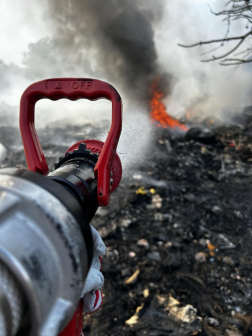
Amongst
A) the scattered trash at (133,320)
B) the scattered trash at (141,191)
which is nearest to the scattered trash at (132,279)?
the scattered trash at (133,320)

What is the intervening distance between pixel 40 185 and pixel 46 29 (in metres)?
7.84

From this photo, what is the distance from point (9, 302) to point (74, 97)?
86cm

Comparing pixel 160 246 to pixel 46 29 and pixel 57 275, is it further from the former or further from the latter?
pixel 46 29

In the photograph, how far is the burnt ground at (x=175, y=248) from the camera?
2.08m

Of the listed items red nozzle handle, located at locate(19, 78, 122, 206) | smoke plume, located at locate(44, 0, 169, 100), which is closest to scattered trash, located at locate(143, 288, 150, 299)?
red nozzle handle, located at locate(19, 78, 122, 206)

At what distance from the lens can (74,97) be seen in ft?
3.47

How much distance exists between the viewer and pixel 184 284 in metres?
2.37

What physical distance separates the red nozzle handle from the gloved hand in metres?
0.18

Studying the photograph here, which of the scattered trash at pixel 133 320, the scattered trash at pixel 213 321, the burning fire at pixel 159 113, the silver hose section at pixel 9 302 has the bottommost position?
the scattered trash at pixel 133 320

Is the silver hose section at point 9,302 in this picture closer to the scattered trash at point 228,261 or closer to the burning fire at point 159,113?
the scattered trash at point 228,261

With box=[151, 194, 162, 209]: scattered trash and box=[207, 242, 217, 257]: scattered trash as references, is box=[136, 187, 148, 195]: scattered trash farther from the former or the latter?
box=[207, 242, 217, 257]: scattered trash

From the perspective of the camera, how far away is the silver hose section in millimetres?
387

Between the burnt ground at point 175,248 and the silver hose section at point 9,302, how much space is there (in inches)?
76.3

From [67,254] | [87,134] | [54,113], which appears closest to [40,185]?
[67,254]
